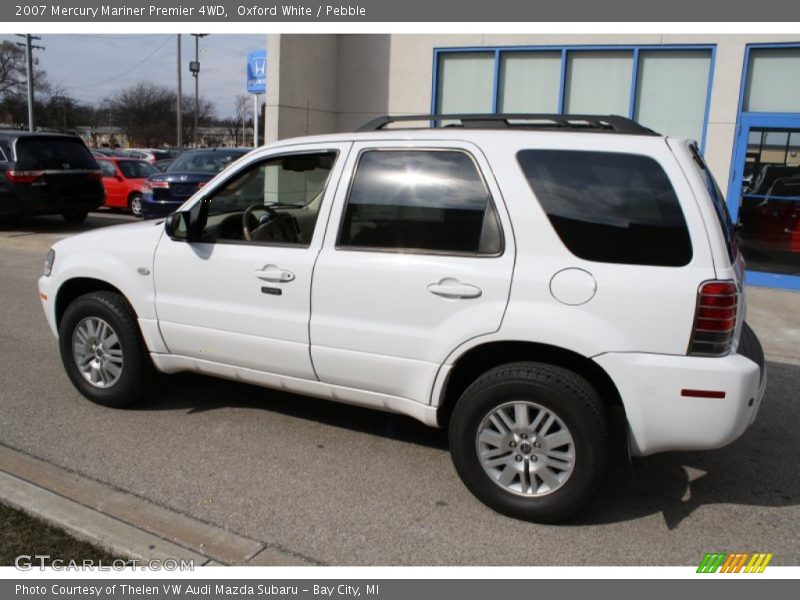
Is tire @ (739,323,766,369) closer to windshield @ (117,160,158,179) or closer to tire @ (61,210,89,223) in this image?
tire @ (61,210,89,223)

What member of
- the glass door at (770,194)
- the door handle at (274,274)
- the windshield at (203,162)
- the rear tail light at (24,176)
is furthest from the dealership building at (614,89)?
the door handle at (274,274)

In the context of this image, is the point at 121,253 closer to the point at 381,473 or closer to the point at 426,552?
the point at 381,473

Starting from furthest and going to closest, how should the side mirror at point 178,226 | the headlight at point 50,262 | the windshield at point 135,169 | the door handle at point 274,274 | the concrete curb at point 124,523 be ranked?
the windshield at point 135,169 < the headlight at point 50,262 < the side mirror at point 178,226 < the door handle at point 274,274 < the concrete curb at point 124,523

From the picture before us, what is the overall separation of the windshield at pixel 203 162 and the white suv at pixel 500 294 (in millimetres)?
9597

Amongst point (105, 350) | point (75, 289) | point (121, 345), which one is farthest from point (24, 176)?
point (121, 345)

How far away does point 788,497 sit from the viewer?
3938mm

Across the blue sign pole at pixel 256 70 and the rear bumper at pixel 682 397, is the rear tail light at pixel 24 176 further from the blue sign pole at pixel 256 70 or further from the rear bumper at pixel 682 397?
the rear bumper at pixel 682 397

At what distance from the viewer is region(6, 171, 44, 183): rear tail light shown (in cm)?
1276

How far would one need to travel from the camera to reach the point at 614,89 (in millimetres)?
10539

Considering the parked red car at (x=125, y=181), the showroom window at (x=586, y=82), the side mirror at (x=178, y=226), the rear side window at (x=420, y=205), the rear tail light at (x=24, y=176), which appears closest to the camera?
the rear side window at (x=420, y=205)

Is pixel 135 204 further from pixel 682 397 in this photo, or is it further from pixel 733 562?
pixel 733 562

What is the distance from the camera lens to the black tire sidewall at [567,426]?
341cm

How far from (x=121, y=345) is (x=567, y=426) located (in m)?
2.97

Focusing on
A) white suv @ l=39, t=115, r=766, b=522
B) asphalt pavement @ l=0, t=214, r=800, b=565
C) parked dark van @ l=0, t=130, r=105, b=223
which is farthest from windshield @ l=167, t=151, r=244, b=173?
white suv @ l=39, t=115, r=766, b=522
